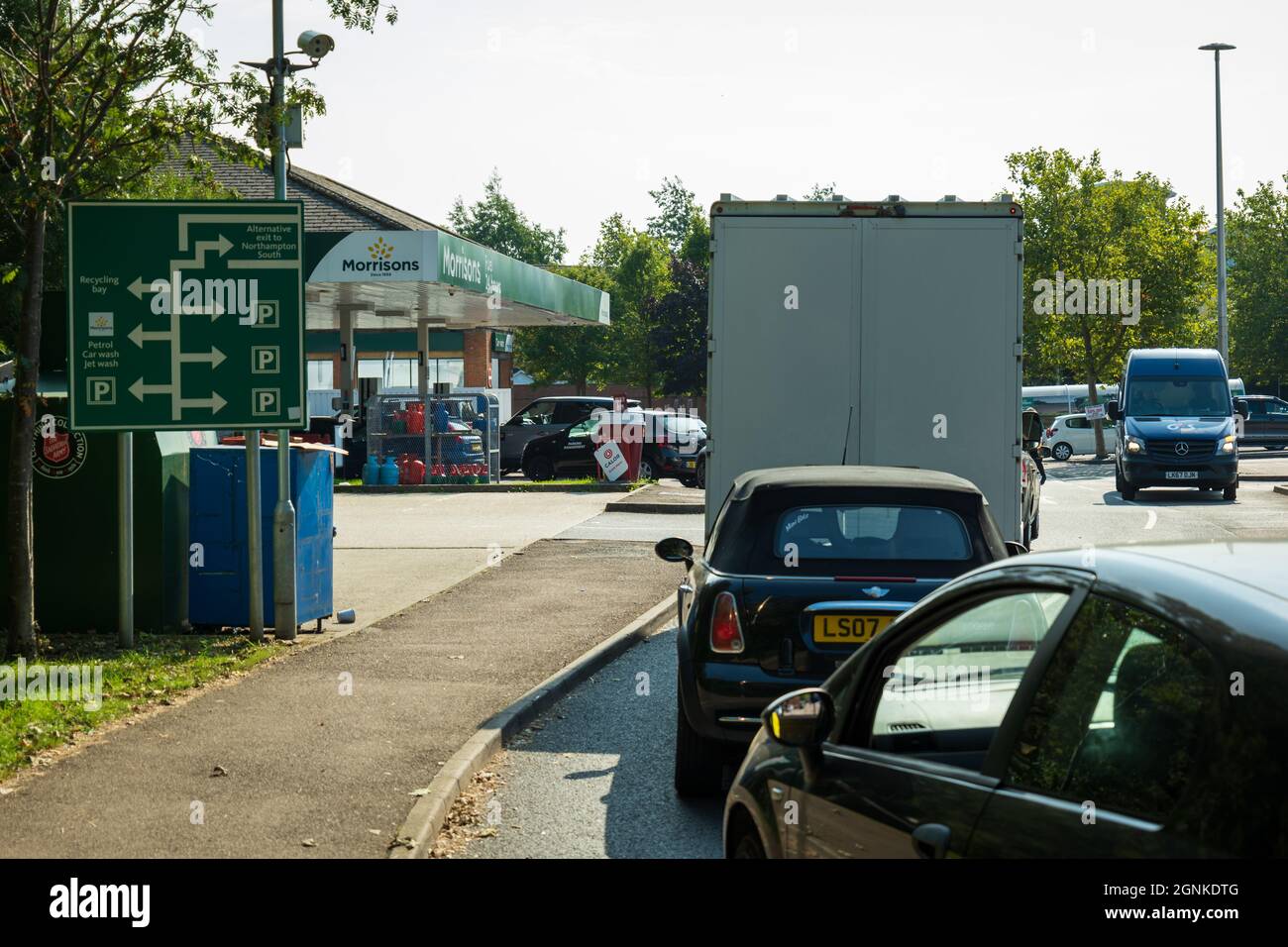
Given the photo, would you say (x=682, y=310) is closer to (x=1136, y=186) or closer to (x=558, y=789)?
(x=1136, y=186)

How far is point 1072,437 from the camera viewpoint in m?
47.2

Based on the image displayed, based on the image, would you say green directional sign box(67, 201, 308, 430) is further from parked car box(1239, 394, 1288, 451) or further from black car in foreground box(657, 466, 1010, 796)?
parked car box(1239, 394, 1288, 451)

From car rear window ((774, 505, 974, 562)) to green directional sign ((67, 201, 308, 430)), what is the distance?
5.30m

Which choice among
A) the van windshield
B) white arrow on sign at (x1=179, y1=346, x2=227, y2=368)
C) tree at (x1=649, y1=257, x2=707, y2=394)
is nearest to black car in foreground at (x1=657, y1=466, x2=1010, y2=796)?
white arrow on sign at (x1=179, y1=346, x2=227, y2=368)

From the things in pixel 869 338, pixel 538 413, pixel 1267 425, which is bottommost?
pixel 1267 425

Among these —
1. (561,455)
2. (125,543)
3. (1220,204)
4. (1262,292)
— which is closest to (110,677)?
(125,543)

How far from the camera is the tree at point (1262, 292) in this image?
5822cm

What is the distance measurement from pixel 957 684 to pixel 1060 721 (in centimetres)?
108

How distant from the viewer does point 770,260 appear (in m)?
11.4

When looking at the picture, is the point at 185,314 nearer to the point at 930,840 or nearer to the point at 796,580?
the point at 796,580

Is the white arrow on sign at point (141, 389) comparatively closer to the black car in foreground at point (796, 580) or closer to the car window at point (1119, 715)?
the black car in foreground at point (796, 580)
